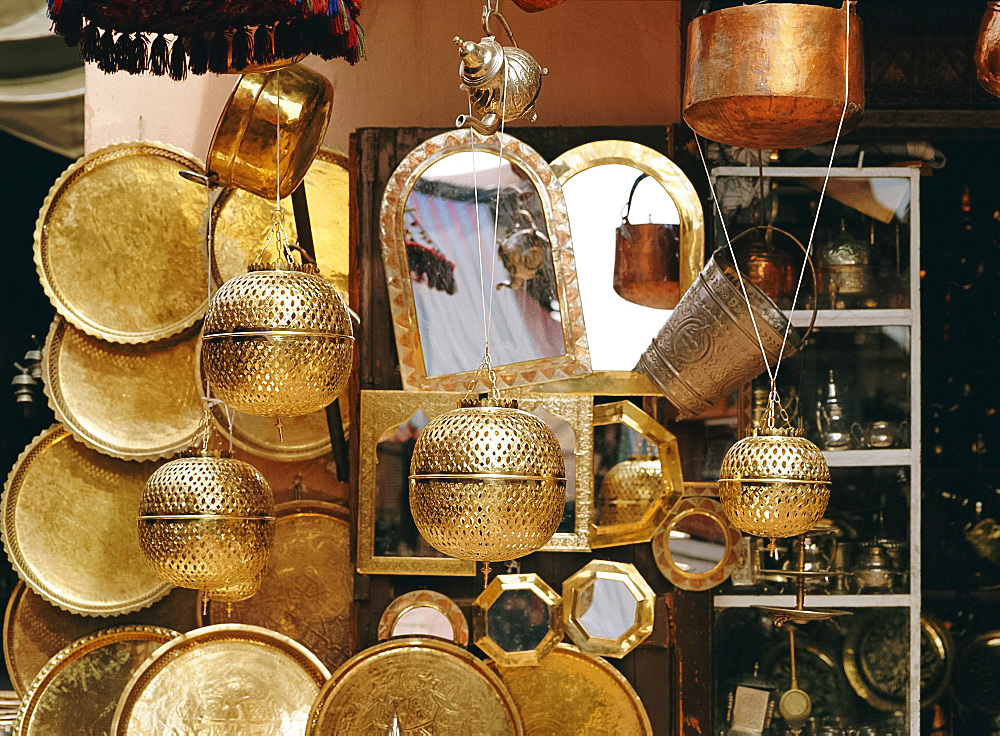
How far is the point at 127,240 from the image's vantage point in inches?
118

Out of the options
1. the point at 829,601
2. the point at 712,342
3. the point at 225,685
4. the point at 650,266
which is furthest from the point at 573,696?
the point at 650,266

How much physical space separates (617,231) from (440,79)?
0.64 metres

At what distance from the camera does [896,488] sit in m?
2.96

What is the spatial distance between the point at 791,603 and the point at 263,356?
1.52m

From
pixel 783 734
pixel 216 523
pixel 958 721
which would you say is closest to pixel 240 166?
pixel 216 523

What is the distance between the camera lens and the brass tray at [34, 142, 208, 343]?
2949mm

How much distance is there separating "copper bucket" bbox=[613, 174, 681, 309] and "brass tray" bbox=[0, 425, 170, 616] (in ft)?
4.28

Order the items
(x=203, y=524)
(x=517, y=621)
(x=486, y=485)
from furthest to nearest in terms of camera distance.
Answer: (x=517, y=621)
(x=203, y=524)
(x=486, y=485)

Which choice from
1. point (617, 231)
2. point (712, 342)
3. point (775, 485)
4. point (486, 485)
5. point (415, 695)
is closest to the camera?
point (486, 485)

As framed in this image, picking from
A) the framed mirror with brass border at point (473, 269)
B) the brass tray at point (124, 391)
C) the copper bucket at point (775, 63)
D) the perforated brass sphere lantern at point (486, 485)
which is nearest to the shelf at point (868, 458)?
the framed mirror with brass border at point (473, 269)

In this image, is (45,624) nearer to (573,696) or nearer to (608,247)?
(573,696)

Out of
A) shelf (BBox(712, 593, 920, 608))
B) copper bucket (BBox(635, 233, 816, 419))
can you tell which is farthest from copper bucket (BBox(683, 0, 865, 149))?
shelf (BBox(712, 593, 920, 608))

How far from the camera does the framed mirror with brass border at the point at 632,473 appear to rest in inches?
109

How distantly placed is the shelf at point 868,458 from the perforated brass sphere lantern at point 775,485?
72 cm
